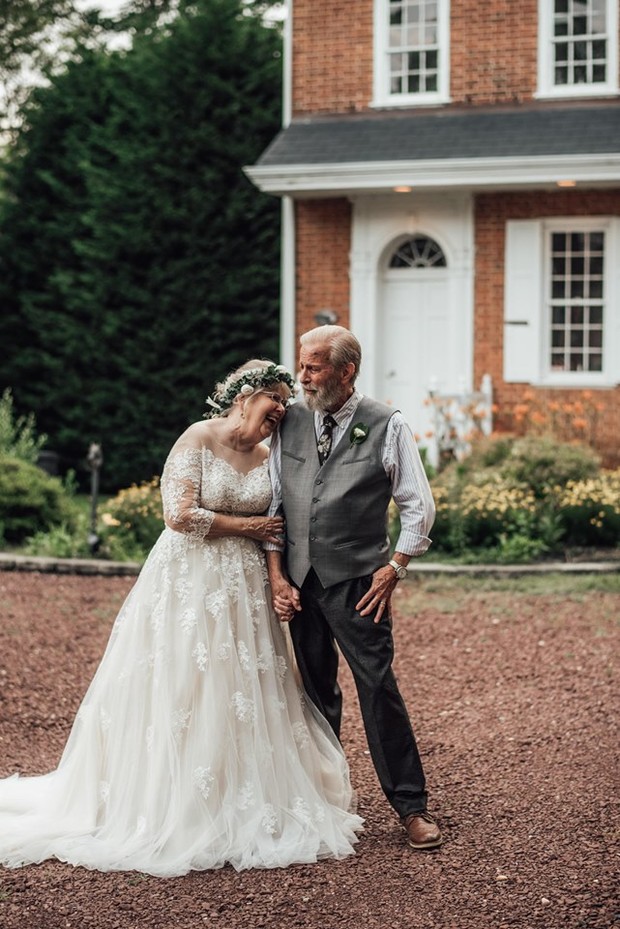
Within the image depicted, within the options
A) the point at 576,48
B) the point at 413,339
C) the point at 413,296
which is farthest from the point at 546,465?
the point at 576,48

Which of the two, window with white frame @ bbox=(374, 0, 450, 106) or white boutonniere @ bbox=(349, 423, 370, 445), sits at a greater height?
window with white frame @ bbox=(374, 0, 450, 106)

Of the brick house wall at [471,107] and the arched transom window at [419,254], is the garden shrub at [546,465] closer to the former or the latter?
the brick house wall at [471,107]

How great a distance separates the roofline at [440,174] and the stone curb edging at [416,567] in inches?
185

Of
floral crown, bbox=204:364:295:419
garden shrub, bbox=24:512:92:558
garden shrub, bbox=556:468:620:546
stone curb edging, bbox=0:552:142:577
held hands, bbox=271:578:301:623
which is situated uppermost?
floral crown, bbox=204:364:295:419

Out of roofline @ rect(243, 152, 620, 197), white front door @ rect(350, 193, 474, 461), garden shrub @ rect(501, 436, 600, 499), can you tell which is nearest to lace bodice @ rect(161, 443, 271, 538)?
garden shrub @ rect(501, 436, 600, 499)

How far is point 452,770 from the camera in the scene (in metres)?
5.87

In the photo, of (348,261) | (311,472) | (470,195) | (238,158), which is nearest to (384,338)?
(348,261)

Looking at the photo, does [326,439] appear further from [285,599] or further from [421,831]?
[421,831]

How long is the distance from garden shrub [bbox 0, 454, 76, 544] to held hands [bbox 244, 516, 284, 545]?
22.7 feet

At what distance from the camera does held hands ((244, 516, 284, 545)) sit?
5.03 m

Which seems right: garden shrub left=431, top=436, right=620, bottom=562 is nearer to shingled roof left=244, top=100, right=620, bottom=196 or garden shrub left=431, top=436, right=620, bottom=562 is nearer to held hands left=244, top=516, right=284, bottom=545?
shingled roof left=244, top=100, right=620, bottom=196

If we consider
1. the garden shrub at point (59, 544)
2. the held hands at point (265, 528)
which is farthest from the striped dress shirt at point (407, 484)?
the garden shrub at point (59, 544)

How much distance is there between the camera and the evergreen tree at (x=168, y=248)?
16.0m

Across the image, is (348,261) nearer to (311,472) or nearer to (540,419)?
(540,419)
